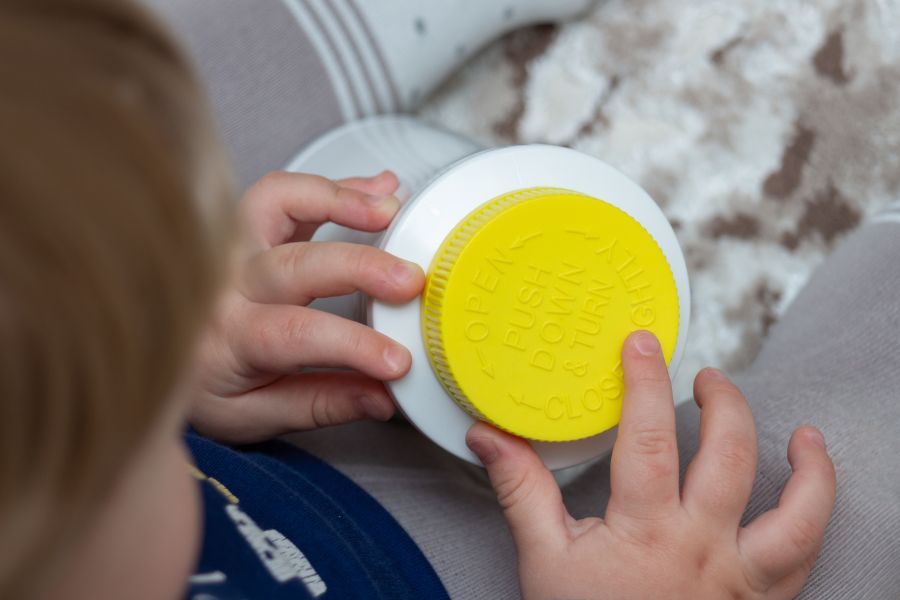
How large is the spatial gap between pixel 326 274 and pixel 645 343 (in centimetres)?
17

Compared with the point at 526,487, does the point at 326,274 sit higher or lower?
higher

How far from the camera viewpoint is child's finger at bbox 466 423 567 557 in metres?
0.45

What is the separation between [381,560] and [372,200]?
0.65ft

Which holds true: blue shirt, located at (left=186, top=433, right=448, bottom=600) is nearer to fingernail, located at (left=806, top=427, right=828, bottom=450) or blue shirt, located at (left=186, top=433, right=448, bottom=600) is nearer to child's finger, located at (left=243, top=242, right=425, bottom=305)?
child's finger, located at (left=243, top=242, right=425, bottom=305)

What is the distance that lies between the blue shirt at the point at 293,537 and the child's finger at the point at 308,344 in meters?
0.06

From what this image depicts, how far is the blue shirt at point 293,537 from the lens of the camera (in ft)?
1.33

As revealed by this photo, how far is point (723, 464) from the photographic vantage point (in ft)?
1.45

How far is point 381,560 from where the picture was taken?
472 mm

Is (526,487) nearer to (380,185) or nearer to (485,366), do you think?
(485,366)

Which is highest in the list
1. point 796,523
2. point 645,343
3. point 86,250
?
point 86,250

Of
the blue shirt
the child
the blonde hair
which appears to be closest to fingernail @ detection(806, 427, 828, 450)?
the child

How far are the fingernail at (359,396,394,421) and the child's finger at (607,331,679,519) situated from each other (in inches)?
5.0

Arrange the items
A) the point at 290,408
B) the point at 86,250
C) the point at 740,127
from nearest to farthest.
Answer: the point at 86,250, the point at 290,408, the point at 740,127

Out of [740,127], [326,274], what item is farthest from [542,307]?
[740,127]
